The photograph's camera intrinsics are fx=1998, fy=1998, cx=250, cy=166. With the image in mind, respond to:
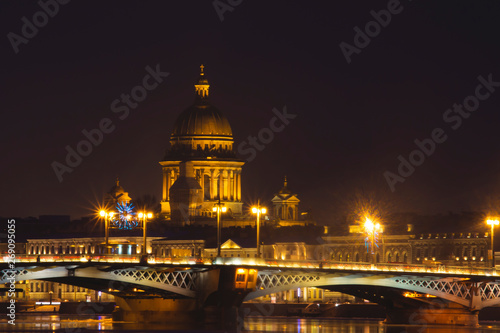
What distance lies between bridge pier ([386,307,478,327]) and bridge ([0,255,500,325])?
78 millimetres

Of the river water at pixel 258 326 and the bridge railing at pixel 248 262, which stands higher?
the bridge railing at pixel 248 262

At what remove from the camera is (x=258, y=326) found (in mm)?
156125

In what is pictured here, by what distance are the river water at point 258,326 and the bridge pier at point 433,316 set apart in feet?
3.78

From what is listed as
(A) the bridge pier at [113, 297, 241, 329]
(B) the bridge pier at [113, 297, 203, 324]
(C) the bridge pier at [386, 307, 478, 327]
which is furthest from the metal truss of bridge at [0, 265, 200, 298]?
(C) the bridge pier at [386, 307, 478, 327]

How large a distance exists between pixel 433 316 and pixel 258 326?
13887 mm

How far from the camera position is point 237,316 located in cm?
14588

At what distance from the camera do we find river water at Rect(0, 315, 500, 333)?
14562 centimetres

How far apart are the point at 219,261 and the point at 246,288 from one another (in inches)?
110

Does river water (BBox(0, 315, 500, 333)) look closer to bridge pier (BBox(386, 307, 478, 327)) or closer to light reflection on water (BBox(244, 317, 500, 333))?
light reflection on water (BBox(244, 317, 500, 333))

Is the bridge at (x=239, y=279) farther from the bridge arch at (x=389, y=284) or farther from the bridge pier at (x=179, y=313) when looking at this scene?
the bridge pier at (x=179, y=313)

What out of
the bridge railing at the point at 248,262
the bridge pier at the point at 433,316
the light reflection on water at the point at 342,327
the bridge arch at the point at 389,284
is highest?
the bridge railing at the point at 248,262

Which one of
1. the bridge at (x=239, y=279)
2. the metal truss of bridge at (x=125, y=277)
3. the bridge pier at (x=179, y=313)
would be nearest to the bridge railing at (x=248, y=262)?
the bridge at (x=239, y=279)

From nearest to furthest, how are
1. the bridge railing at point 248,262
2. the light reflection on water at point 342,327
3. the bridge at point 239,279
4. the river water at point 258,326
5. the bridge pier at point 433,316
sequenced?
the bridge at point 239,279, the bridge railing at point 248,262, the river water at point 258,326, the light reflection on water at point 342,327, the bridge pier at point 433,316

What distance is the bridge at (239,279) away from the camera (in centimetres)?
14225
